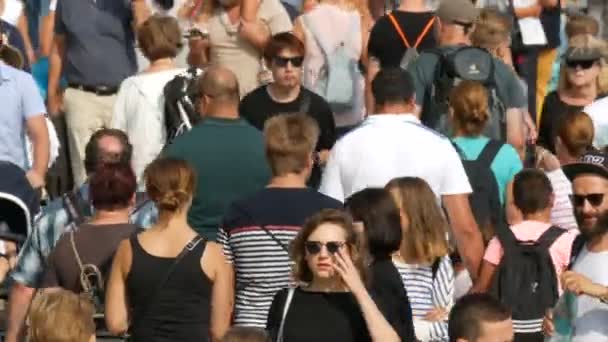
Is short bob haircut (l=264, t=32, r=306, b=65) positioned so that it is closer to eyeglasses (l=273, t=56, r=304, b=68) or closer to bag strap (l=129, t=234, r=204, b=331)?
eyeglasses (l=273, t=56, r=304, b=68)

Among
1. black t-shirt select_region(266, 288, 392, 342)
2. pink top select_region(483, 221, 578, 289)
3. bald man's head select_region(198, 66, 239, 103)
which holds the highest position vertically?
bald man's head select_region(198, 66, 239, 103)

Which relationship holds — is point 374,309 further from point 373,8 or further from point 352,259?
point 373,8

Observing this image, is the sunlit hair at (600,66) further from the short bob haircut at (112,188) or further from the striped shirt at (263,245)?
the short bob haircut at (112,188)

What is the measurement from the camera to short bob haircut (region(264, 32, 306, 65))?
1391 centimetres

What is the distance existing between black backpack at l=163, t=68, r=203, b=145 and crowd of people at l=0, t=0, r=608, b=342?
0.01m

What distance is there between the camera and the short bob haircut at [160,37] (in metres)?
14.3

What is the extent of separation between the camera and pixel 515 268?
37.1 ft

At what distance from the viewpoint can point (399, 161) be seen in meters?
11.6

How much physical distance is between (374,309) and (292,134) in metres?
1.77

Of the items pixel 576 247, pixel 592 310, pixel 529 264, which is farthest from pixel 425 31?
pixel 592 310

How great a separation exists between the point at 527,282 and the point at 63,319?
3.41m

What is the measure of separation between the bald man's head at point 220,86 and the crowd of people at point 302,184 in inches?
0.6

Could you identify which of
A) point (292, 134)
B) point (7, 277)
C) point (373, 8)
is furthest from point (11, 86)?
point (373, 8)

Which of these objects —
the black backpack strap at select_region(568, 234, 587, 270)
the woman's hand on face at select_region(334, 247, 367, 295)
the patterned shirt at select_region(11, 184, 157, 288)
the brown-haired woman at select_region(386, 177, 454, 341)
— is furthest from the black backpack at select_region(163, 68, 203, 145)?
the woman's hand on face at select_region(334, 247, 367, 295)
